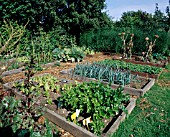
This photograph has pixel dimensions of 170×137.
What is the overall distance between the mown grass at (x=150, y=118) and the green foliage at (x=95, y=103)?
0.36 meters

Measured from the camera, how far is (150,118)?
390 cm

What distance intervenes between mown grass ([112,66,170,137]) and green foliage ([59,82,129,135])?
1.17ft

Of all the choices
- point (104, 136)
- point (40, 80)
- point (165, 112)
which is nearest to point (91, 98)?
point (104, 136)

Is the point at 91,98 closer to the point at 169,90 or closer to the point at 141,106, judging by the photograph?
the point at 141,106

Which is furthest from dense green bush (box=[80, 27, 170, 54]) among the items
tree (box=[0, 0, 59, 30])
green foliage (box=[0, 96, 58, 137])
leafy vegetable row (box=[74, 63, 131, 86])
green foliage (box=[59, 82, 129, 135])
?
green foliage (box=[0, 96, 58, 137])

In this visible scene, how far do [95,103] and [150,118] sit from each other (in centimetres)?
137

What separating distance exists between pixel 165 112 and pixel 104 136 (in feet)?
6.38

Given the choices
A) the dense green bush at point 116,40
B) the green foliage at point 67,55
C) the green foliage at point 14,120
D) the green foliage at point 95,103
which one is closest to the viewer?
the green foliage at point 14,120

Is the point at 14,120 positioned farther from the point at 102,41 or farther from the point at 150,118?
the point at 102,41

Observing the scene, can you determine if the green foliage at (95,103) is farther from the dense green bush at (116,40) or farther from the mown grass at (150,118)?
the dense green bush at (116,40)

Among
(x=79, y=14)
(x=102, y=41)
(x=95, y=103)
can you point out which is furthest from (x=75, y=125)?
(x=79, y=14)

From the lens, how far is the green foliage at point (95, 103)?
3381 mm

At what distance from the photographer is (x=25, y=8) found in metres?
9.92

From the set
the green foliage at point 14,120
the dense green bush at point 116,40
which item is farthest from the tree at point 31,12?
the green foliage at point 14,120
